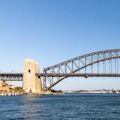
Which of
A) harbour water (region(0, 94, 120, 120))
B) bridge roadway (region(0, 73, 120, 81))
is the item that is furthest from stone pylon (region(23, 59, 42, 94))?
harbour water (region(0, 94, 120, 120))

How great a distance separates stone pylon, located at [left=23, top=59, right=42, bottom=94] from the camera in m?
150

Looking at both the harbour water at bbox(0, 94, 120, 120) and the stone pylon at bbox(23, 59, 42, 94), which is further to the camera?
the stone pylon at bbox(23, 59, 42, 94)

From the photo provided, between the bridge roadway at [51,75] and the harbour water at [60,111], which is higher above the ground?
the bridge roadway at [51,75]

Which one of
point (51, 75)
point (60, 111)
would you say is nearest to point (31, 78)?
point (51, 75)

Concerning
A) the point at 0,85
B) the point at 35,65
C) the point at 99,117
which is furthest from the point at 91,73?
the point at 99,117

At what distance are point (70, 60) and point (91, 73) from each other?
1025 inches

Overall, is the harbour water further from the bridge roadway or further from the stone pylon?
the stone pylon

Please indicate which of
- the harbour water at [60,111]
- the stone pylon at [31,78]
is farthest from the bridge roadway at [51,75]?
the harbour water at [60,111]

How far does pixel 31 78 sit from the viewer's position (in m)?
149

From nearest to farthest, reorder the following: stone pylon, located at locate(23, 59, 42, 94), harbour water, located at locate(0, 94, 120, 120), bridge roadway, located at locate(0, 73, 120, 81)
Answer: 1. harbour water, located at locate(0, 94, 120, 120)
2. bridge roadway, located at locate(0, 73, 120, 81)
3. stone pylon, located at locate(23, 59, 42, 94)

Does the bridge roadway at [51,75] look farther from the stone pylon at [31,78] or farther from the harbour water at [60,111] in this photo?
the harbour water at [60,111]

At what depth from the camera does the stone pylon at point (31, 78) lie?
491ft

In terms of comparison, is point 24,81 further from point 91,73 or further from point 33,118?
point 33,118

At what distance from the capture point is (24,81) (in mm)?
150625
